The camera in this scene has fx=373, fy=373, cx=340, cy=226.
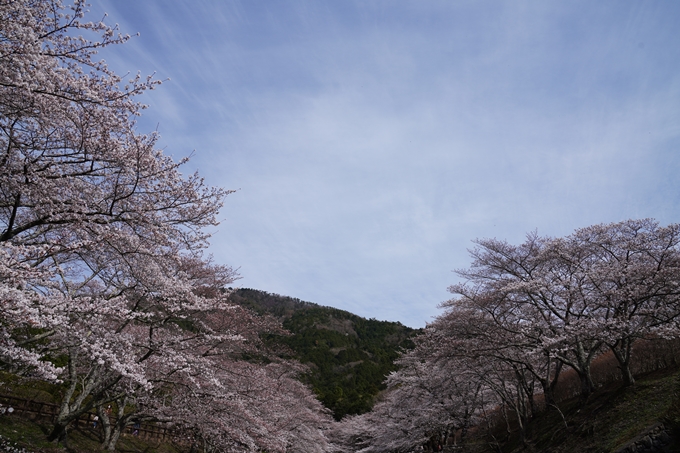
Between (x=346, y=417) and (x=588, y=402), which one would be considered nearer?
(x=588, y=402)

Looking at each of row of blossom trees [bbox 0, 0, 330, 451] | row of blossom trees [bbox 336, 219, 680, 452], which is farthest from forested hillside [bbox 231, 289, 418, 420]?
row of blossom trees [bbox 0, 0, 330, 451]

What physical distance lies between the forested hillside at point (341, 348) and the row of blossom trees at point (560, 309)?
16.5 metres

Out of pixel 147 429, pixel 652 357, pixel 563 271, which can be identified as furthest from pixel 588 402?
pixel 147 429

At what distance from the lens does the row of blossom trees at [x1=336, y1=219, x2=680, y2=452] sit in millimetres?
10805

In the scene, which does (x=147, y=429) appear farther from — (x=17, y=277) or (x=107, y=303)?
(x=17, y=277)

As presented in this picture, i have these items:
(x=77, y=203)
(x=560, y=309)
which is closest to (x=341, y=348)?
(x=560, y=309)

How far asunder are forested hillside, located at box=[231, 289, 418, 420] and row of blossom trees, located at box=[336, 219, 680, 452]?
1654cm

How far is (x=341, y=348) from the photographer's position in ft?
224

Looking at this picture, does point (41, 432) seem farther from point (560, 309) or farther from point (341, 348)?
point (341, 348)

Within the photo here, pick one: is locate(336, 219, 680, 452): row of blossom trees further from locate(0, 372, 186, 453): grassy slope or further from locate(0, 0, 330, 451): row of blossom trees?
locate(0, 372, 186, 453): grassy slope

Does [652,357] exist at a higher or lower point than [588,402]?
higher

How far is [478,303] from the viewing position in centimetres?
1416

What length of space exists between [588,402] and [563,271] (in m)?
4.66

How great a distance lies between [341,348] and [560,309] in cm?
5830
